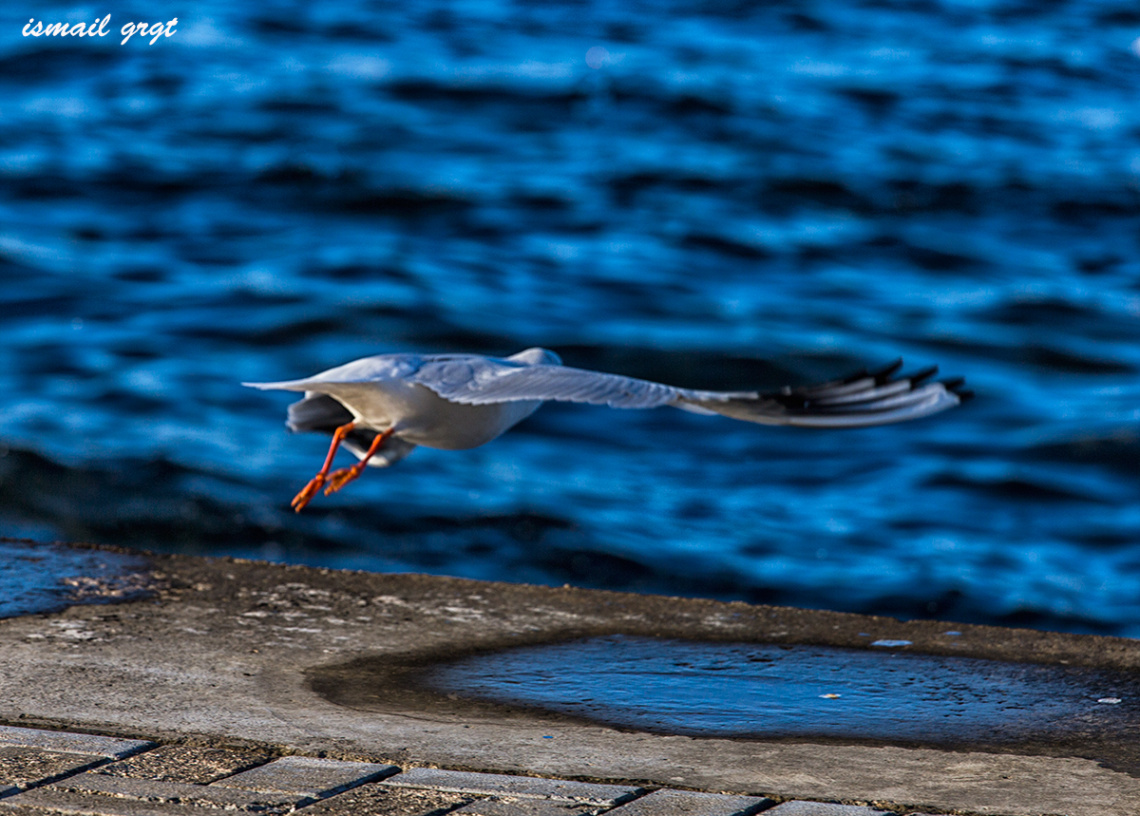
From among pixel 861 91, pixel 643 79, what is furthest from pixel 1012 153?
pixel 643 79

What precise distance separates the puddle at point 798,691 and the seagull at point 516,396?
2.32 feet

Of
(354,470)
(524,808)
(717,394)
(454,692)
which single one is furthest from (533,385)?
(524,808)

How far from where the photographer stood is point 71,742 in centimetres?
347

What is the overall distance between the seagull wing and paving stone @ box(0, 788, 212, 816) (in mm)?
1943

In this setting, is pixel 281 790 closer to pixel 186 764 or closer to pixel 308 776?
pixel 308 776

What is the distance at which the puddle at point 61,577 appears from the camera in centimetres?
478

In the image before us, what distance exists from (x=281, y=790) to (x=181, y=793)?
191 millimetres

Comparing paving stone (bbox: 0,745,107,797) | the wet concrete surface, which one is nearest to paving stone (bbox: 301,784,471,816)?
the wet concrete surface

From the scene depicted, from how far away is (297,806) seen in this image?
10.4ft

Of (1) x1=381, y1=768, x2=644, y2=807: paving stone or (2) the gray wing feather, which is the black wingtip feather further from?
(1) x1=381, y1=768, x2=644, y2=807: paving stone

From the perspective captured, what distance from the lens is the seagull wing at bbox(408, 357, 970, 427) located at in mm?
4875
